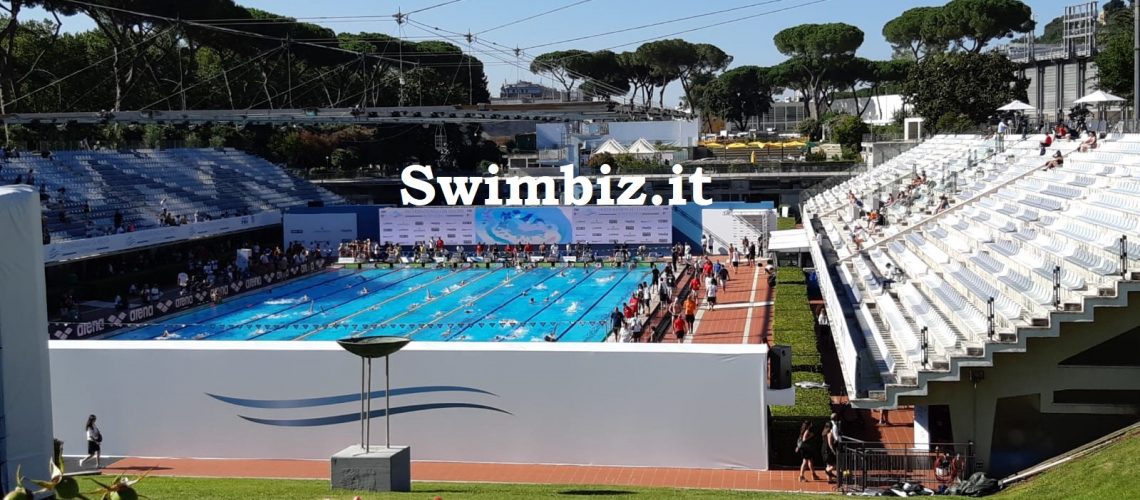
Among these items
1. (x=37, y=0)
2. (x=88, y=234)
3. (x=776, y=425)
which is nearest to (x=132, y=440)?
(x=776, y=425)

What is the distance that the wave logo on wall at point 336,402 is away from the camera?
16297 millimetres

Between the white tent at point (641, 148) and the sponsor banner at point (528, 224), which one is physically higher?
the white tent at point (641, 148)

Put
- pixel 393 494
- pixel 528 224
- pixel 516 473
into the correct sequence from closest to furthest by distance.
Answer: pixel 393 494
pixel 516 473
pixel 528 224

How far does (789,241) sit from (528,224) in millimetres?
12331

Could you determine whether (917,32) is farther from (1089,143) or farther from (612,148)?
(1089,143)

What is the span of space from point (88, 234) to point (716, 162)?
3228 cm

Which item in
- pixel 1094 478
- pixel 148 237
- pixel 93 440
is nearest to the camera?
pixel 1094 478

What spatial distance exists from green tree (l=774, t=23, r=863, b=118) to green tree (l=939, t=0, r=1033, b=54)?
1756 centimetres

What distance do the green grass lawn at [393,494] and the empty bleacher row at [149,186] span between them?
78.4ft

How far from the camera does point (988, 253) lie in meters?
19.4

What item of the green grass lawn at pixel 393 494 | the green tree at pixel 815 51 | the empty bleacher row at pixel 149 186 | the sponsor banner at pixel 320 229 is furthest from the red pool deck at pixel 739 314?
the green tree at pixel 815 51

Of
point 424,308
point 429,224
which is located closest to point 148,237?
point 429,224

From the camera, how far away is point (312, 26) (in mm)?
78125

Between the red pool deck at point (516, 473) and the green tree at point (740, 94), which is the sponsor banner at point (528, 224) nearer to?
the red pool deck at point (516, 473)
